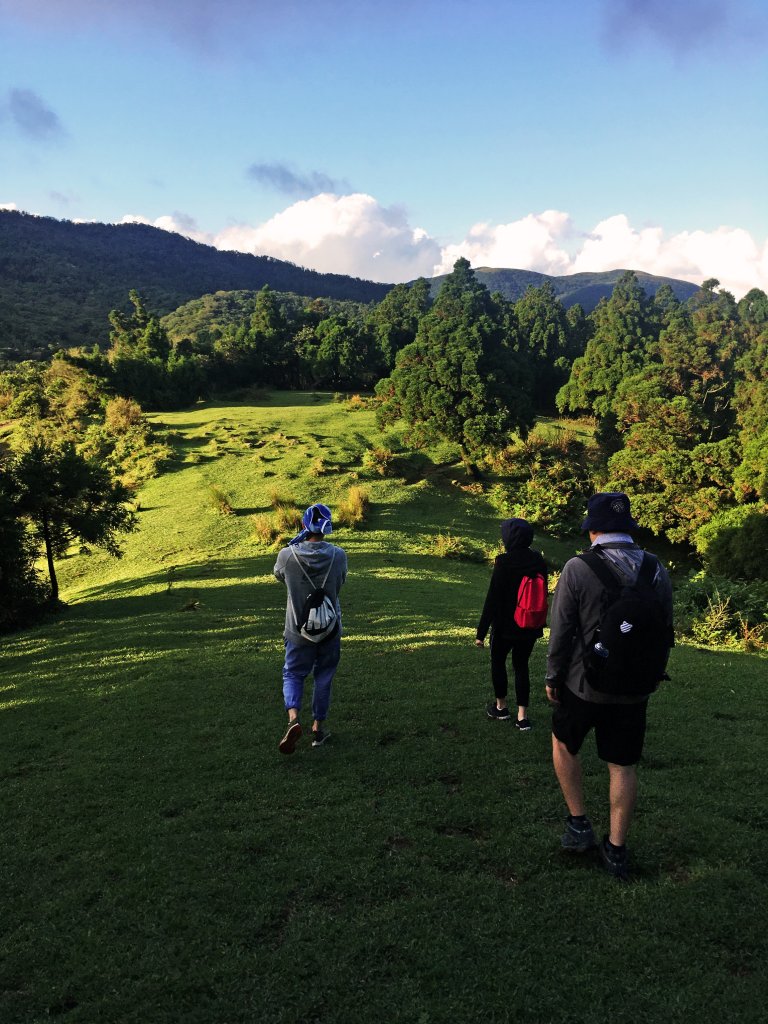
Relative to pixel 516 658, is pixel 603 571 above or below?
above

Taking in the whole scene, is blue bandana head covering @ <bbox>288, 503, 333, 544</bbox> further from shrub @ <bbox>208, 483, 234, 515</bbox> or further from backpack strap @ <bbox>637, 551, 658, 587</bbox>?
shrub @ <bbox>208, 483, 234, 515</bbox>

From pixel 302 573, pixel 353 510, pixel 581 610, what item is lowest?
pixel 353 510

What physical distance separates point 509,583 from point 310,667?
2.23 meters

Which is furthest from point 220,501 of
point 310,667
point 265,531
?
point 310,667

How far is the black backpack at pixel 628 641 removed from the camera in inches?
131

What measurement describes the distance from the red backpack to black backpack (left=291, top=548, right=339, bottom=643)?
1893 millimetres

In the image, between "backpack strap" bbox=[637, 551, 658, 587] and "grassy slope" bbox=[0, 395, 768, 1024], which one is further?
"backpack strap" bbox=[637, 551, 658, 587]

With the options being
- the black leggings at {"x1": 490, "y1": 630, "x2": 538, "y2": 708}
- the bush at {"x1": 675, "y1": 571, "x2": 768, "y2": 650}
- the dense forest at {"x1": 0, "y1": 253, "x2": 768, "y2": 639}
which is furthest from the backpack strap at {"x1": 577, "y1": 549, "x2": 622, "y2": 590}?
the dense forest at {"x1": 0, "y1": 253, "x2": 768, "y2": 639}

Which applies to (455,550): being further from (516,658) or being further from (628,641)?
(628,641)

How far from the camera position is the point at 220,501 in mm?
25062

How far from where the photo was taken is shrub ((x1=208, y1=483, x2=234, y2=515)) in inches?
980

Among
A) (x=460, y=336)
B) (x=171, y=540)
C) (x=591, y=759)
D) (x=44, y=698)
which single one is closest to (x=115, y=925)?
(x=591, y=759)

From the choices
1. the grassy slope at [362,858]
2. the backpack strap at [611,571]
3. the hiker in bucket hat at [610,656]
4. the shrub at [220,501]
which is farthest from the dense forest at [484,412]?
the backpack strap at [611,571]

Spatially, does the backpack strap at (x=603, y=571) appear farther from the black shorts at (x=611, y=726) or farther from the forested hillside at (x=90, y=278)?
the forested hillside at (x=90, y=278)
